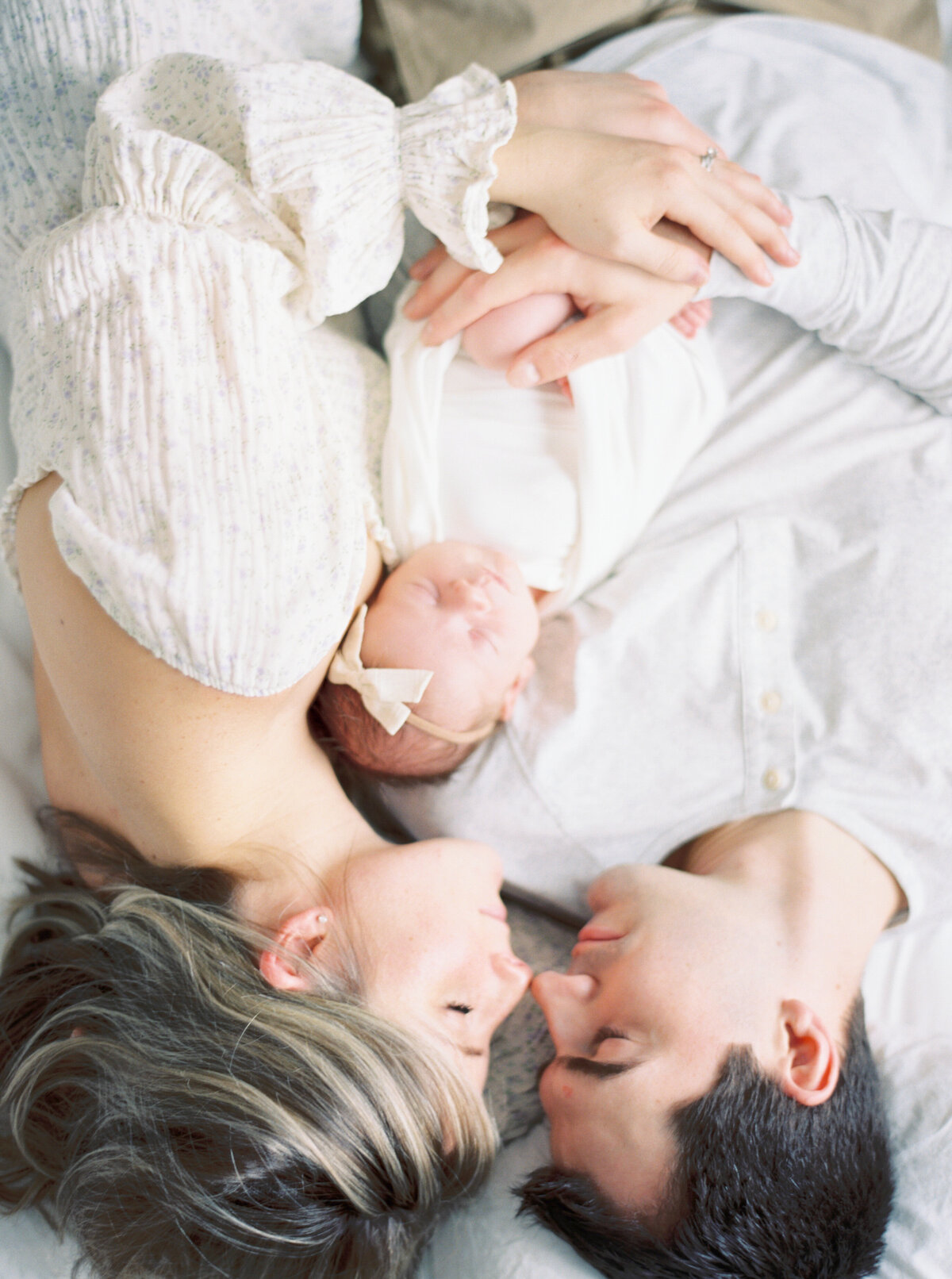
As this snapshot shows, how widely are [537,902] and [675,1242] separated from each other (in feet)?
1.63

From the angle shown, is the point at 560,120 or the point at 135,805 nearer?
the point at 135,805

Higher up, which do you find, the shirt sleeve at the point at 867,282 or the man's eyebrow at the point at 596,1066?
the shirt sleeve at the point at 867,282

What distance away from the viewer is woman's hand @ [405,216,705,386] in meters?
1.22

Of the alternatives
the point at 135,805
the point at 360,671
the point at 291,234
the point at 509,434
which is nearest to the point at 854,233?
the point at 509,434

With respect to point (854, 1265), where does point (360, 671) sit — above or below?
above

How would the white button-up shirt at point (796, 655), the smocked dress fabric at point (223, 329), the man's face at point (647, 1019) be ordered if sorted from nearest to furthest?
the smocked dress fabric at point (223, 329), the man's face at point (647, 1019), the white button-up shirt at point (796, 655)

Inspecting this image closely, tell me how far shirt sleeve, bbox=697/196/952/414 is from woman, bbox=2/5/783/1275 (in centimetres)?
7

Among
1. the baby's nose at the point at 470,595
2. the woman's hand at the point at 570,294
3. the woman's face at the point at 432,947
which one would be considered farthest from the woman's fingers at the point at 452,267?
the woman's face at the point at 432,947

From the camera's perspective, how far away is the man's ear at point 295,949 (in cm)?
104

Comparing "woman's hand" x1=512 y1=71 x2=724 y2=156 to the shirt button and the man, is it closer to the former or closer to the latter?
the shirt button

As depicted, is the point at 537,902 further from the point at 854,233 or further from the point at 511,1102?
the point at 854,233

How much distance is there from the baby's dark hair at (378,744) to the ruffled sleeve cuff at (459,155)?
625 millimetres

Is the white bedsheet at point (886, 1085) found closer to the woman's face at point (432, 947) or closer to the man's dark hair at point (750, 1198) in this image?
the man's dark hair at point (750, 1198)

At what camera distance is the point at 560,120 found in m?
1.25
